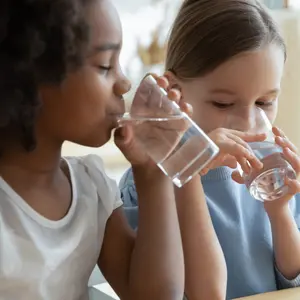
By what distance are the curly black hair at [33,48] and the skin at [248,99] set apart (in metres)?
0.33

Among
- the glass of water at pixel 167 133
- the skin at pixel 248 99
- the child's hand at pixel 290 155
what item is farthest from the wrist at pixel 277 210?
the glass of water at pixel 167 133

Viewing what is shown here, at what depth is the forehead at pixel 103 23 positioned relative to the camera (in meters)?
0.76

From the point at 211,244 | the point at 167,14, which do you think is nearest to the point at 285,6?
the point at 167,14

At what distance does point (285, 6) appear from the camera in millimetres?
1901

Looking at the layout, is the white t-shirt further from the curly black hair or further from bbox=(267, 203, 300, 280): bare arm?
bbox=(267, 203, 300, 280): bare arm

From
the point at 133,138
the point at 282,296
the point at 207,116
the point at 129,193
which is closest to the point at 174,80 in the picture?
the point at 207,116

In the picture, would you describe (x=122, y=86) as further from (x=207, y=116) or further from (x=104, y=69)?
(x=207, y=116)

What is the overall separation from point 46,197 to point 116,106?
167mm

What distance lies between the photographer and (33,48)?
2.34 ft

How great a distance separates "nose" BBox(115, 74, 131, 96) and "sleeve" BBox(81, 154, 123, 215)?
0.62 ft

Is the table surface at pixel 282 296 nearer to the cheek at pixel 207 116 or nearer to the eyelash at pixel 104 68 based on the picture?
the cheek at pixel 207 116

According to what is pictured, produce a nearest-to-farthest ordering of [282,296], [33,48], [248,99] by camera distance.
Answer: [33,48]
[282,296]
[248,99]

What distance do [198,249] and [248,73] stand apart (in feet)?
0.99

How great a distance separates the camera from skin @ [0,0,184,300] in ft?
2.52
